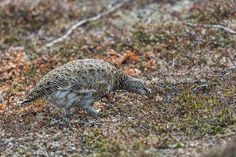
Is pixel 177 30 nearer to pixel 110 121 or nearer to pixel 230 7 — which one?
pixel 230 7

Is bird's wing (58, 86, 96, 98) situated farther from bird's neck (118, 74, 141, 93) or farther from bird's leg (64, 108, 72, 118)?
bird's neck (118, 74, 141, 93)

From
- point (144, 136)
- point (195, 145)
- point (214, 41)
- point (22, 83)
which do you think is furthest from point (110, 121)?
point (214, 41)

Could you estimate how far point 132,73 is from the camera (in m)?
12.0

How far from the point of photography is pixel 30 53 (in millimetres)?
13789

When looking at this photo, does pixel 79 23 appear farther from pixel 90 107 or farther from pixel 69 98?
pixel 69 98

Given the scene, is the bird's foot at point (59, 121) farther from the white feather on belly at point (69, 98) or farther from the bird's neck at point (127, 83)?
the bird's neck at point (127, 83)

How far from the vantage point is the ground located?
868 cm

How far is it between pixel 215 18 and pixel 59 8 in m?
4.11

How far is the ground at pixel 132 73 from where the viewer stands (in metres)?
8.68

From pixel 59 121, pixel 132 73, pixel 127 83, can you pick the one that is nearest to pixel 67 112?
pixel 59 121

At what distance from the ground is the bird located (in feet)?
1.09

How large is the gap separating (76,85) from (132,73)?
283 cm

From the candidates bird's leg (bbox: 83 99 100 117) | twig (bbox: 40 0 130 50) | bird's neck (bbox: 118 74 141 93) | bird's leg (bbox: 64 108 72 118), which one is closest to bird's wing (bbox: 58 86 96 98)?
bird's leg (bbox: 83 99 100 117)

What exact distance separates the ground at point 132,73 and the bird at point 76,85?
33 cm
